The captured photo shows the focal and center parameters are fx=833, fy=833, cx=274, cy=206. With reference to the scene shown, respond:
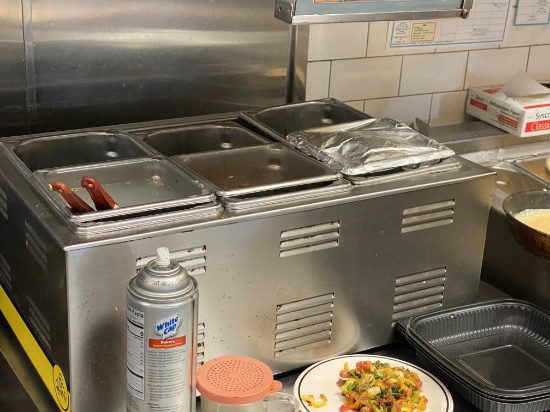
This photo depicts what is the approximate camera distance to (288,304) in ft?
4.66

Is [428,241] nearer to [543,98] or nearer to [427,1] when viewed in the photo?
[427,1]

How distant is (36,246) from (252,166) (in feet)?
1.44

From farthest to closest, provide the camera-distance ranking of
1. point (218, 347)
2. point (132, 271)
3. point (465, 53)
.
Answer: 1. point (465, 53)
2. point (218, 347)
3. point (132, 271)

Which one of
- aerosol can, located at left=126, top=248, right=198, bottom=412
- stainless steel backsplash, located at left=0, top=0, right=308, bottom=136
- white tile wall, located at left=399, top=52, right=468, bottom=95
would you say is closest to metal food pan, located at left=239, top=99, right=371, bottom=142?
stainless steel backsplash, located at left=0, top=0, right=308, bottom=136

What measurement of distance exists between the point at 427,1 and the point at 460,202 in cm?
38

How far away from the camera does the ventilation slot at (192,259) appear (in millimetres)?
1275

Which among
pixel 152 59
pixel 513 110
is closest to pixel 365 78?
pixel 513 110

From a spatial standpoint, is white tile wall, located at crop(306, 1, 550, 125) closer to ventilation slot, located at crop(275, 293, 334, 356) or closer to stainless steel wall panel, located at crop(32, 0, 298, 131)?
stainless steel wall panel, located at crop(32, 0, 298, 131)

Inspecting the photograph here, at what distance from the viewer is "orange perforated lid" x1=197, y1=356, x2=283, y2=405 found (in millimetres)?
1229

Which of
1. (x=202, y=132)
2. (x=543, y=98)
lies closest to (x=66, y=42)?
(x=202, y=132)

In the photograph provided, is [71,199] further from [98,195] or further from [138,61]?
[138,61]

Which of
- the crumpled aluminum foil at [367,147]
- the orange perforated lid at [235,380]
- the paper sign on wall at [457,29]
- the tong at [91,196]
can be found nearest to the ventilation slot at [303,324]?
the orange perforated lid at [235,380]

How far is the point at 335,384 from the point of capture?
1.43 metres

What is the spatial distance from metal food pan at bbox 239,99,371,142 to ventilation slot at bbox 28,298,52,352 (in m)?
0.61
